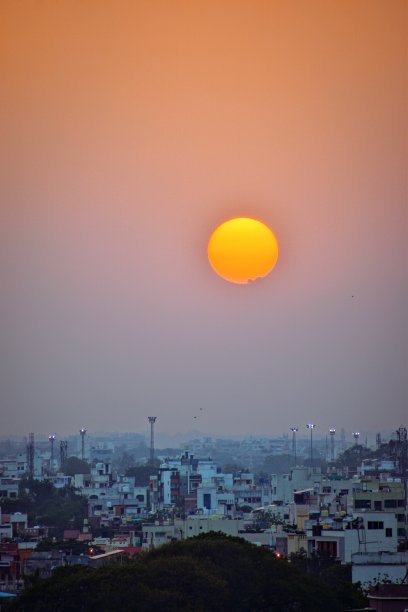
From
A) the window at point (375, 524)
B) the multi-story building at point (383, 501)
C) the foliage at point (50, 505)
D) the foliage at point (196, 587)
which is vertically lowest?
the foliage at point (196, 587)

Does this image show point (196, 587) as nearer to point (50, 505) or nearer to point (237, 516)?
point (237, 516)

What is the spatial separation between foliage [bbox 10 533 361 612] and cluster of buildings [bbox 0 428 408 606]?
272 cm

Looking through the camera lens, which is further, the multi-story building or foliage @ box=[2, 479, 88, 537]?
foliage @ box=[2, 479, 88, 537]

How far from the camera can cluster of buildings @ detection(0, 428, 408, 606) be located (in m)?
25.2

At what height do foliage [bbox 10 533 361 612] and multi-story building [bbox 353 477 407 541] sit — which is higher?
multi-story building [bbox 353 477 407 541]

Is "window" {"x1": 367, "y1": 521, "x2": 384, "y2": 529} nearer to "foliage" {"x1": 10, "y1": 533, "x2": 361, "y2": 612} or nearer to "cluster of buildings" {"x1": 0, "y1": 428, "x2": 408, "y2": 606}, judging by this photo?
"cluster of buildings" {"x1": 0, "y1": 428, "x2": 408, "y2": 606}

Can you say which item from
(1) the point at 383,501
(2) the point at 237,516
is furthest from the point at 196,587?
(2) the point at 237,516

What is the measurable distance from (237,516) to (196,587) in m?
21.0

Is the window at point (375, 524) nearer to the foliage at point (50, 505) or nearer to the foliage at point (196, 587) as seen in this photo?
the foliage at point (196, 587)

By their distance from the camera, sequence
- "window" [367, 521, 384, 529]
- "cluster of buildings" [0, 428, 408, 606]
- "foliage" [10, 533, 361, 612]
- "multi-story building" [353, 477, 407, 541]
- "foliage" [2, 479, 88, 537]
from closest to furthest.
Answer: "foliage" [10, 533, 361, 612], "cluster of buildings" [0, 428, 408, 606], "window" [367, 521, 384, 529], "multi-story building" [353, 477, 407, 541], "foliage" [2, 479, 88, 537]

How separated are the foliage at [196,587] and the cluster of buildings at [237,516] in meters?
2.72

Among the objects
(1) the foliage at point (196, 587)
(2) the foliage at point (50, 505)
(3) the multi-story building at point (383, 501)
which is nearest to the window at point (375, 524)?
(3) the multi-story building at point (383, 501)

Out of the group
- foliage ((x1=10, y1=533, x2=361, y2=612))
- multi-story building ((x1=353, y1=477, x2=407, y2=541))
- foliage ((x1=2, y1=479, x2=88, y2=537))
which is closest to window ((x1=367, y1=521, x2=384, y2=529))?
multi-story building ((x1=353, y1=477, x2=407, y2=541))

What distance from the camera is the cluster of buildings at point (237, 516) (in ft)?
82.7
